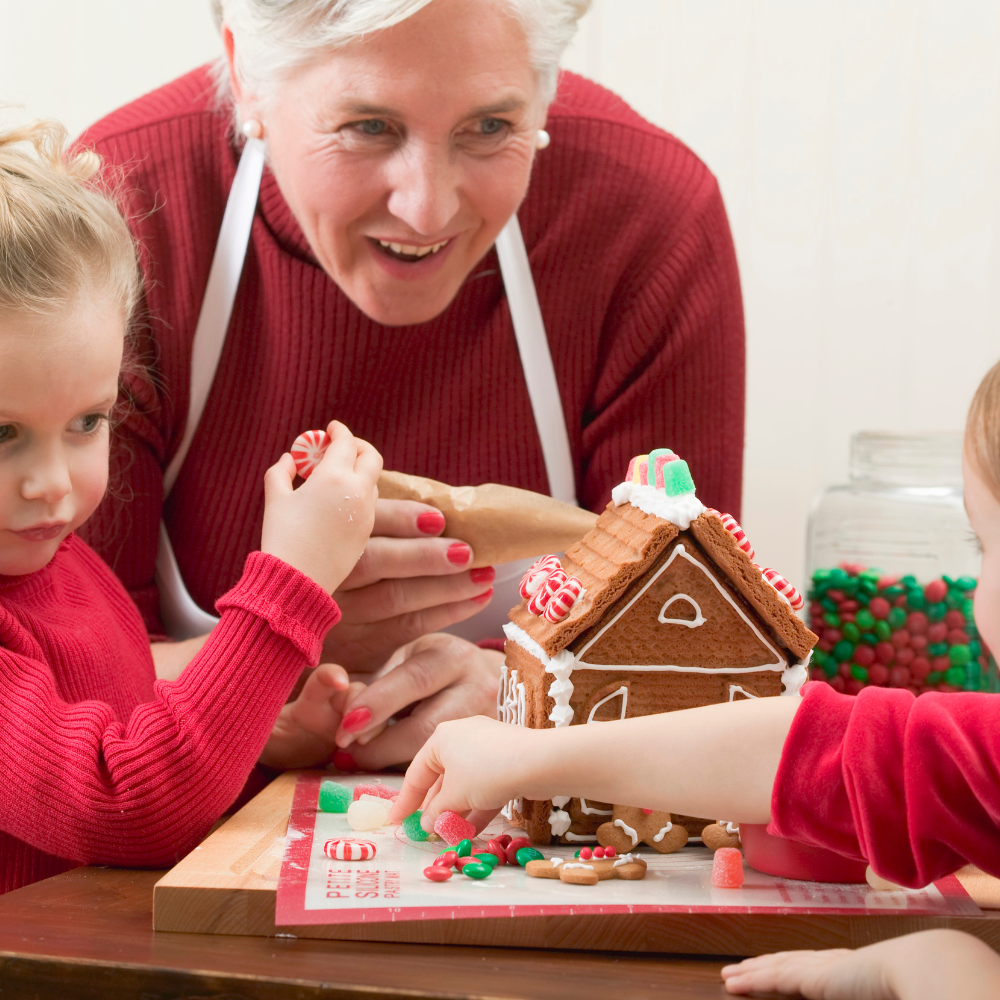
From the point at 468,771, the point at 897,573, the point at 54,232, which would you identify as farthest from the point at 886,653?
the point at 54,232

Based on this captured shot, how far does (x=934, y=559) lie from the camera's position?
5.51 ft

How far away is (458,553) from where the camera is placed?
3.37ft

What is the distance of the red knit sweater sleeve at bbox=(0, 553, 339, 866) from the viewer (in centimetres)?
81

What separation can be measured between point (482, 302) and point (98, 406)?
1.98 feet

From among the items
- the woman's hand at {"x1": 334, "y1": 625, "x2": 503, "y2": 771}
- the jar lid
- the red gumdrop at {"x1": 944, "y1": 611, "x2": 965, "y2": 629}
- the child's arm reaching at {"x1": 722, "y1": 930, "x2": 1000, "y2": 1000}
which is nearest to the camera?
the child's arm reaching at {"x1": 722, "y1": 930, "x2": 1000, "y2": 1000}

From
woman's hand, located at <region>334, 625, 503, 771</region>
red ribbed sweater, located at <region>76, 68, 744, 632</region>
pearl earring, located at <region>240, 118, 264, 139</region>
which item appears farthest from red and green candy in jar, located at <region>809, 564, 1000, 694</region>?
pearl earring, located at <region>240, 118, 264, 139</region>

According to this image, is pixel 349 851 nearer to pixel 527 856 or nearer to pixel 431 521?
pixel 527 856

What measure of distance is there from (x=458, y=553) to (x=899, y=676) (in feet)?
2.27

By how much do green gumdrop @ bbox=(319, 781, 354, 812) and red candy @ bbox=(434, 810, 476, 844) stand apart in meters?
0.13

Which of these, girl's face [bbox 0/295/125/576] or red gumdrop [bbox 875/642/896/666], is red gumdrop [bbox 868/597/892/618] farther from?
girl's face [bbox 0/295/125/576]

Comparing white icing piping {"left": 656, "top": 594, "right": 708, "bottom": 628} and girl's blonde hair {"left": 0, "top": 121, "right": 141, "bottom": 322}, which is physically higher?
girl's blonde hair {"left": 0, "top": 121, "right": 141, "bottom": 322}

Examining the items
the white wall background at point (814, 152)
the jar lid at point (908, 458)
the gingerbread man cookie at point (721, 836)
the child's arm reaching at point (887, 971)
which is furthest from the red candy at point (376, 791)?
the white wall background at point (814, 152)

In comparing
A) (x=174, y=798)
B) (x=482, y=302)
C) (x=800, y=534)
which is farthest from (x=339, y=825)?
(x=800, y=534)

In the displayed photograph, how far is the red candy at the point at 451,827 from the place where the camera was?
2.61 feet
